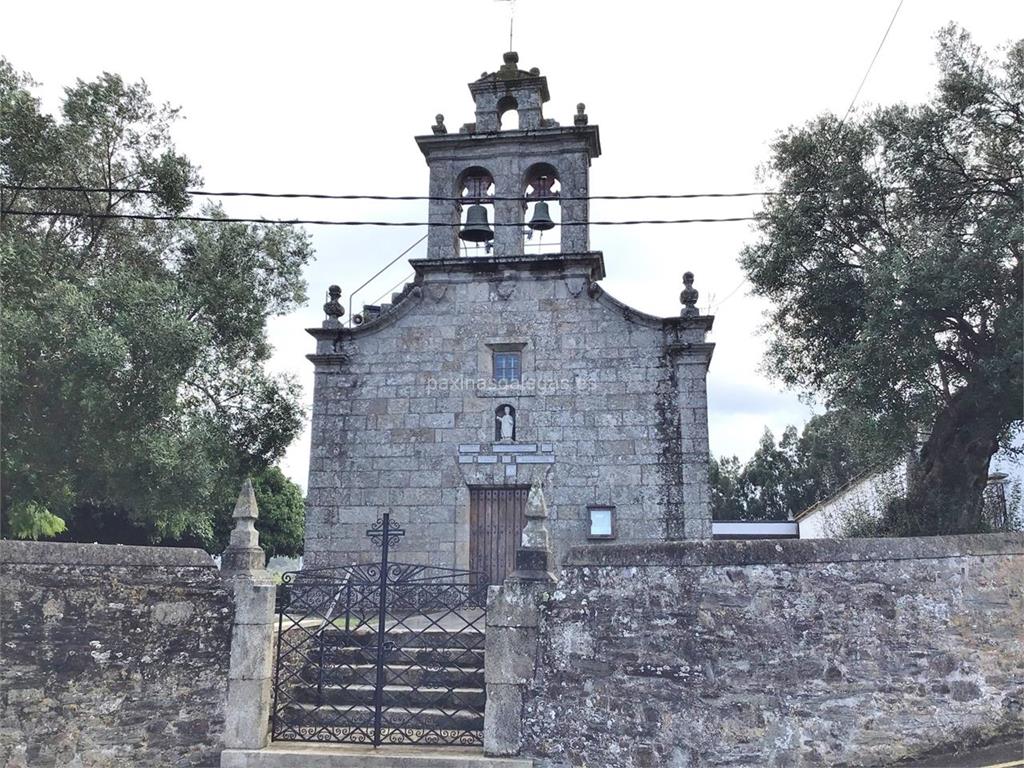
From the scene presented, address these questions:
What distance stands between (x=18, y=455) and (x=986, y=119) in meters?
17.4

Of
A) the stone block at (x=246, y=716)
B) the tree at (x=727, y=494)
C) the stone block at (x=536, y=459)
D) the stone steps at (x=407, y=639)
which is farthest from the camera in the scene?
the tree at (x=727, y=494)

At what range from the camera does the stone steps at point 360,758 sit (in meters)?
7.64

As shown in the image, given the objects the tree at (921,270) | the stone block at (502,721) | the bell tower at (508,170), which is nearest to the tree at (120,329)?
the bell tower at (508,170)

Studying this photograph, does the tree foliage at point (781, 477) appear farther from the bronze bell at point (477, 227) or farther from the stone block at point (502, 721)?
the stone block at point (502, 721)

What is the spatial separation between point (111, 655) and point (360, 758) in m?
2.82

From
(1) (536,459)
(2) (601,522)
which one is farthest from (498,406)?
(2) (601,522)

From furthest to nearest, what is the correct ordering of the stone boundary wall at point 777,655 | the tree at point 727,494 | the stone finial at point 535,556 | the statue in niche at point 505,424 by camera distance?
the tree at point 727,494 < the statue in niche at point 505,424 < the stone finial at point 535,556 < the stone boundary wall at point 777,655

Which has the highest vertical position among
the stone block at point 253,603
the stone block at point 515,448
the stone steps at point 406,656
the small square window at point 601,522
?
the stone block at point 515,448

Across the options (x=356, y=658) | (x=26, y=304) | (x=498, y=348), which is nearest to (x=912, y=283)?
(x=498, y=348)

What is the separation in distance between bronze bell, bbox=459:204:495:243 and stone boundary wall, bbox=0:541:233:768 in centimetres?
784

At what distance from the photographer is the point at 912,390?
1203 centimetres

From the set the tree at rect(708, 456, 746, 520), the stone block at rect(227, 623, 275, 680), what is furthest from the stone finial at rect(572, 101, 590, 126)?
the tree at rect(708, 456, 746, 520)

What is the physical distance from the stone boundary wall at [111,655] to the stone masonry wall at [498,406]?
466 centimetres

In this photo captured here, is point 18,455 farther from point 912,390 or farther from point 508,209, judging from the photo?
point 912,390
